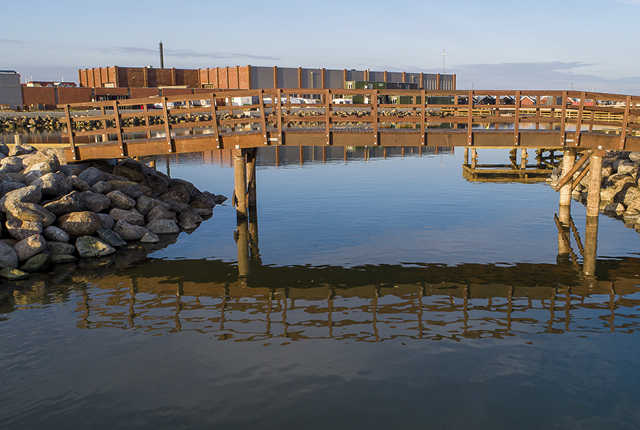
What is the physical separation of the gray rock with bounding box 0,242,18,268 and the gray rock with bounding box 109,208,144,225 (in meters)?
4.09

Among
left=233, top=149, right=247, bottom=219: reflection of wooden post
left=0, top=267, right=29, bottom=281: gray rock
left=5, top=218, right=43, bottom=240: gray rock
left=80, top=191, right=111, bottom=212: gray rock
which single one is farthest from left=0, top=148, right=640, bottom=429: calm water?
left=80, top=191, right=111, bottom=212: gray rock

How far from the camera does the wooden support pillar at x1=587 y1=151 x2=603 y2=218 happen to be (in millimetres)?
18812

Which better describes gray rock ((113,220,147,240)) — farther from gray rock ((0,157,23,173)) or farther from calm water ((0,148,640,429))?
gray rock ((0,157,23,173))

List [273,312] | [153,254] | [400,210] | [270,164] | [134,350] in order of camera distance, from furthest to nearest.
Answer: [270,164], [400,210], [153,254], [273,312], [134,350]

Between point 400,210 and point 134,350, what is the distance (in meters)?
14.6

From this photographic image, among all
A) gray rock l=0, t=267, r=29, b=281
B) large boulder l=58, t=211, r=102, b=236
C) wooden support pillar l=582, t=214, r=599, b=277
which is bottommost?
wooden support pillar l=582, t=214, r=599, b=277

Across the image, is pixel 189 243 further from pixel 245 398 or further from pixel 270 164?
pixel 270 164

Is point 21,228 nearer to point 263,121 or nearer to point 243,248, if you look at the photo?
point 243,248

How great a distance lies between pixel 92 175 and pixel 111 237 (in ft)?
13.4

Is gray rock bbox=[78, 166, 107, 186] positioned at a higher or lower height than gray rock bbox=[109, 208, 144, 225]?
higher

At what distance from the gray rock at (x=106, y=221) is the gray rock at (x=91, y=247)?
1106 millimetres

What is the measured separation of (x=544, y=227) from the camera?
1959cm

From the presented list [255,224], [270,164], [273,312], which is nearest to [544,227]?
[255,224]

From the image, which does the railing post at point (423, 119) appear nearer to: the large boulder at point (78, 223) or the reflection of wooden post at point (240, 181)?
the reflection of wooden post at point (240, 181)
